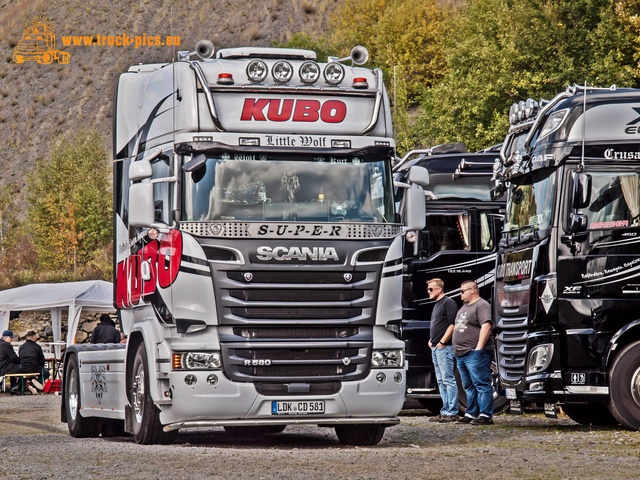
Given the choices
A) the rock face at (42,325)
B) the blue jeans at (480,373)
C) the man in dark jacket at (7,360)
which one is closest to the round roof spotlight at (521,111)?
the blue jeans at (480,373)

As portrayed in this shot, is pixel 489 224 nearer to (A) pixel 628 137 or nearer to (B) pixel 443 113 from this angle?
(A) pixel 628 137

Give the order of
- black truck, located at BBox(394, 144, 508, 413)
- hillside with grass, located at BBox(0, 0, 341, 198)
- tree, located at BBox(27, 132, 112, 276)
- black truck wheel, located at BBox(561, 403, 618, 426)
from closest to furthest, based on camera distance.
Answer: black truck wheel, located at BBox(561, 403, 618, 426) → black truck, located at BBox(394, 144, 508, 413) → tree, located at BBox(27, 132, 112, 276) → hillside with grass, located at BBox(0, 0, 341, 198)

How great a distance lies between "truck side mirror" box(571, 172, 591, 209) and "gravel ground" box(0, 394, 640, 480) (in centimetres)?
275

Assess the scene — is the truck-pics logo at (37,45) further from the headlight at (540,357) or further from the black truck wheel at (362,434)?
the black truck wheel at (362,434)

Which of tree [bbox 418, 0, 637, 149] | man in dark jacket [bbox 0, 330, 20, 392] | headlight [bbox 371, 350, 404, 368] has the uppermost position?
tree [bbox 418, 0, 637, 149]

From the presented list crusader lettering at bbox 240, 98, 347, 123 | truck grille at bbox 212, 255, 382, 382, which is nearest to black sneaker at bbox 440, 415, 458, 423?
truck grille at bbox 212, 255, 382, 382

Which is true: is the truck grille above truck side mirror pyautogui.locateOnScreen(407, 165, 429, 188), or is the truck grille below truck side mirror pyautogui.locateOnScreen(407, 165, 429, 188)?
→ below

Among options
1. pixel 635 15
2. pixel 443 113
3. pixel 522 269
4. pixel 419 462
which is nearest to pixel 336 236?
pixel 419 462

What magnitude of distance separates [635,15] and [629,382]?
1034 inches

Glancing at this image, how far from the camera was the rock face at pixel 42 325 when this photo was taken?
1677 inches

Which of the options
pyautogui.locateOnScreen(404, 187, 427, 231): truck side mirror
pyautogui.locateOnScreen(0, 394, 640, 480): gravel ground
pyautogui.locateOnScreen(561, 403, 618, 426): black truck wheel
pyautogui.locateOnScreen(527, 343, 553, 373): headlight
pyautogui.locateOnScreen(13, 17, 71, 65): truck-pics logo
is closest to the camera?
pyautogui.locateOnScreen(0, 394, 640, 480): gravel ground

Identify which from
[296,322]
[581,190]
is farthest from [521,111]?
[296,322]

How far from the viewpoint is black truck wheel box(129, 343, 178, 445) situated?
13117 millimetres

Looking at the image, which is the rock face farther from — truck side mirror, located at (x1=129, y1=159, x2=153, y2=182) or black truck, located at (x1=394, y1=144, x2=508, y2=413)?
truck side mirror, located at (x1=129, y1=159, x2=153, y2=182)
